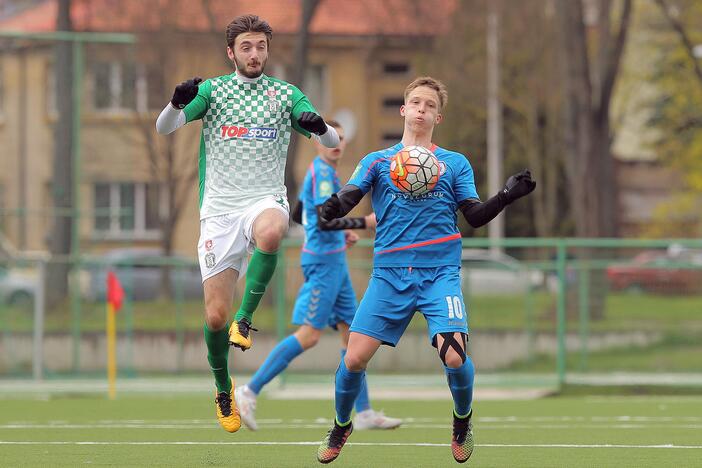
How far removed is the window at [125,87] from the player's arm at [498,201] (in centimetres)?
1328

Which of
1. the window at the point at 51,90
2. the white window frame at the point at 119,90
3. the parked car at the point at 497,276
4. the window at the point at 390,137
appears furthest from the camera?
the window at the point at 390,137

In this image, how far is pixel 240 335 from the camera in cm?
940

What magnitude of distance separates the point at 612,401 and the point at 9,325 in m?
8.00

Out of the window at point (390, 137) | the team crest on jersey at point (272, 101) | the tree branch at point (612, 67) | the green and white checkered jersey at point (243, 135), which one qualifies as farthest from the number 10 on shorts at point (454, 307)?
the window at point (390, 137)

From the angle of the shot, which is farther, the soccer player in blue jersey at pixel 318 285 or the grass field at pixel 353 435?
the soccer player in blue jersey at pixel 318 285

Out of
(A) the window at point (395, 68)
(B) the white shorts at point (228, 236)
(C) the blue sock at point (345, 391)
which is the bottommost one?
(C) the blue sock at point (345, 391)

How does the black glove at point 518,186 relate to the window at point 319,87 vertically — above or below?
below

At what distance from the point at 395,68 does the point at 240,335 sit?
39679mm

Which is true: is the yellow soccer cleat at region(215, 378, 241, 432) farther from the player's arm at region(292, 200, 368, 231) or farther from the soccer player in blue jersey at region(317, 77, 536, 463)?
the player's arm at region(292, 200, 368, 231)

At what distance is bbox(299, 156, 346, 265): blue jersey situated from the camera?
12.4 meters

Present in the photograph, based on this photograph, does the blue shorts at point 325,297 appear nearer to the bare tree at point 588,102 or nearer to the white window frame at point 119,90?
the white window frame at point 119,90

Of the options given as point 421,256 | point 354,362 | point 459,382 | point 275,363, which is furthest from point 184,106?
point 275,363

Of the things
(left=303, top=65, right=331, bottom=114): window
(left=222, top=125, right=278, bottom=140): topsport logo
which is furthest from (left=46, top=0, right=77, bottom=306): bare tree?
(left=303, top=65, right=331, bottom=114): window

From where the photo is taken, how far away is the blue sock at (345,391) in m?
9.16
